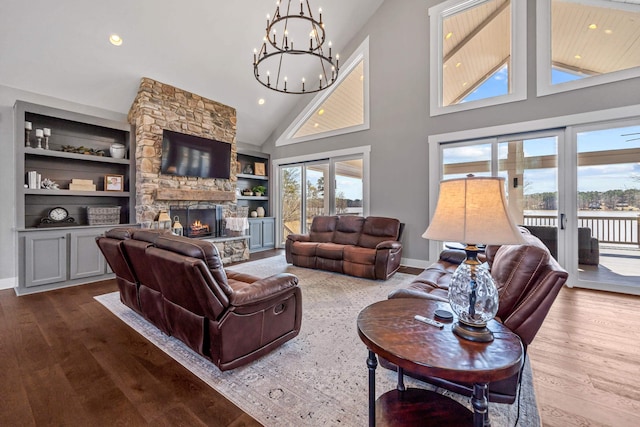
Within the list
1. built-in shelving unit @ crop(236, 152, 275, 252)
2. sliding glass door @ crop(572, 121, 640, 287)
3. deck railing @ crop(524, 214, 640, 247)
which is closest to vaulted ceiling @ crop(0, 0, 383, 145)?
built-in shelving unit @ crop(236, 152, 275, 252)

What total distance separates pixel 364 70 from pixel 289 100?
6.46 ft

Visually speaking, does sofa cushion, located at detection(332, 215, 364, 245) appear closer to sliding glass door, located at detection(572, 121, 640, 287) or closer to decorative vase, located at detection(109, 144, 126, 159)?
sliding glass door, located at detection(572, 121, 640, 287)

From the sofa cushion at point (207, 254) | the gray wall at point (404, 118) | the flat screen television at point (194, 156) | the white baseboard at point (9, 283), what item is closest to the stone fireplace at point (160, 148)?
the flat screen television at point (194, 156)

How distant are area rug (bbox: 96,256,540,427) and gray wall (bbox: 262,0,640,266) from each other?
2912 mm

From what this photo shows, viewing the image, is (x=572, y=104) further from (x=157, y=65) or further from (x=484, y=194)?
(x=157, y=65)

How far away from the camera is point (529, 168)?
4.34m

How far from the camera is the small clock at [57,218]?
163 inches

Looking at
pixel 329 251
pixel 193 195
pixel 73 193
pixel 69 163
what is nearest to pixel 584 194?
pixel 329 251

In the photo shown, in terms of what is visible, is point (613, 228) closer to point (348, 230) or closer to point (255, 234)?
point (348, 230)

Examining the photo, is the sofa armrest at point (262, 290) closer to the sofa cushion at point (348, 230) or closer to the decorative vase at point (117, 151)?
the sofa cushion at point (348, 230)

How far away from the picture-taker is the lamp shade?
1196 mm

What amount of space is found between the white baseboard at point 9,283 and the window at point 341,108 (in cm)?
566

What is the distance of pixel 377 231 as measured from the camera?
4.95 metres

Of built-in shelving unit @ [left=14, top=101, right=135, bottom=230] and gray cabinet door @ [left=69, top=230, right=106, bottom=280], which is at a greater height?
built-in shelving unit @ [left=14, top=101, right=135, bottom=230]
